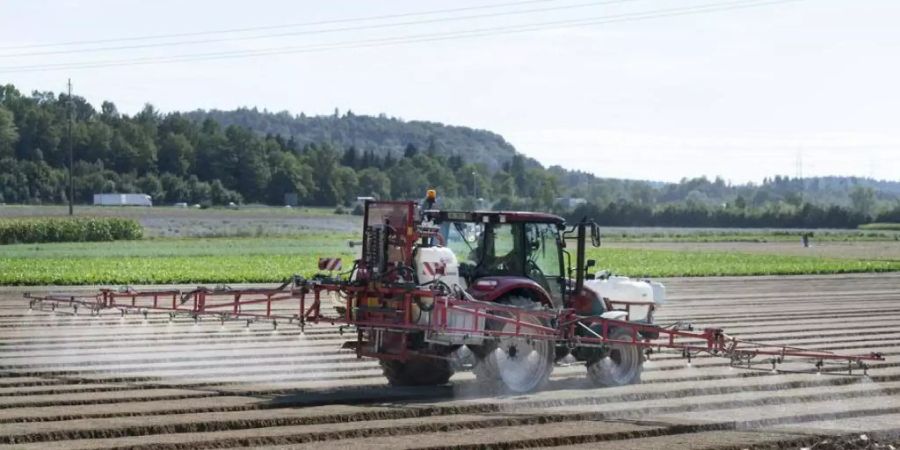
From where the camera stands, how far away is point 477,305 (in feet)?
53.3

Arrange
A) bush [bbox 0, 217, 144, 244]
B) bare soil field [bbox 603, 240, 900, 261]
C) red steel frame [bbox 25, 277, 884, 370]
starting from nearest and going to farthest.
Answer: red steel frame [bbox 25, 277, 884, 370] → bush [bbox 0, 217, 144, 244] → bare soil field [bbox 603, 240, 900, 261]

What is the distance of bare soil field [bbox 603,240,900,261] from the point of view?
73188 mm

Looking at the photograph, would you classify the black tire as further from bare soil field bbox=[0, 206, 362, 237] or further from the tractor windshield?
bare soil field bbox=[0, 206, 362, 237]

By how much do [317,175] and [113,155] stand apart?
2480cm

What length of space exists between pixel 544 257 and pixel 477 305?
6.34 ft

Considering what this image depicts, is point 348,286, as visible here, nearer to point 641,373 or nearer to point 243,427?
point 243,427

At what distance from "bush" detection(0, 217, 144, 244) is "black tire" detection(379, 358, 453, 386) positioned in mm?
53051

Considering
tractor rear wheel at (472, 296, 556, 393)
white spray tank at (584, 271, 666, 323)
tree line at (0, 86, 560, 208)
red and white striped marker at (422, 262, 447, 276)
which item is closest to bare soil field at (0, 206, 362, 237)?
tree line at (0, 86, 560, 208)

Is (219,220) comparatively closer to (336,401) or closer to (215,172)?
(215,172)

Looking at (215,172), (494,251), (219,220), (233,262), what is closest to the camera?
(494,251)

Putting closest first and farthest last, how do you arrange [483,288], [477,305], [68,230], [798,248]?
[477,305], [483,288], [68,230], [798,248]

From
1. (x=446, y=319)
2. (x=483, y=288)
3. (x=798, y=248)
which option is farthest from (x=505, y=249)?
(x=798, y=248)

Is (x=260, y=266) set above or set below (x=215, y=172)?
below

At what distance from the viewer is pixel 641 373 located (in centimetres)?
1877
